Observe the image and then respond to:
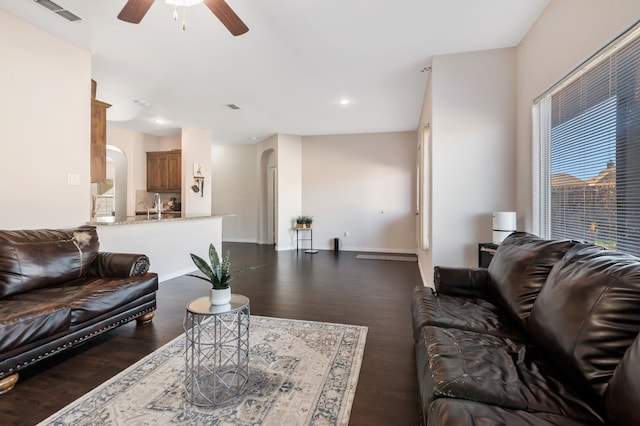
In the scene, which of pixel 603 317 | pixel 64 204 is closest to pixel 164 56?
pixel 64 204

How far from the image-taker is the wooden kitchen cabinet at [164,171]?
6844 millimetres

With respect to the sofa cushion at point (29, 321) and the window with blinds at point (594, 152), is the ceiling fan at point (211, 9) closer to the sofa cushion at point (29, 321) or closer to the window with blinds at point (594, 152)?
the sofa cushion at point (29, 321)

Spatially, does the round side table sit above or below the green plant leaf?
below

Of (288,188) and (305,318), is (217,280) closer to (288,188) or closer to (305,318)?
(305,318)

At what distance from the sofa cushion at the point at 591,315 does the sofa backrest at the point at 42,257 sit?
3512mm

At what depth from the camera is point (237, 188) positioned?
8500mm

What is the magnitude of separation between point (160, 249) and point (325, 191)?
13.6 ft

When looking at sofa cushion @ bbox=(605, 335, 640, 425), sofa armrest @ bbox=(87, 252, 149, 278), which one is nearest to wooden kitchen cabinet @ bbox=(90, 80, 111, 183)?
sofa armrest @ bbox=(87, 252, 149, 278)

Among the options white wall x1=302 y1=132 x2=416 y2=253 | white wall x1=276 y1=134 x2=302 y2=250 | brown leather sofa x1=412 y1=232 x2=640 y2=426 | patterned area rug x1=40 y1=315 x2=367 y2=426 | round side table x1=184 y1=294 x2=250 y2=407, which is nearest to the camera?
brown leather sofa x1=412 y1=232 x2=640 y2=426

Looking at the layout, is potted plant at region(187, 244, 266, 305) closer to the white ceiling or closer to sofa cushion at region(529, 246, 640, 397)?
sofa cushion at region(529, 246, 640, 397)

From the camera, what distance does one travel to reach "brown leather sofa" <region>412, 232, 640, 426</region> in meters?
0.99

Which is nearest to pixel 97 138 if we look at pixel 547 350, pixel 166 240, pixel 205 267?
pixel 166 240

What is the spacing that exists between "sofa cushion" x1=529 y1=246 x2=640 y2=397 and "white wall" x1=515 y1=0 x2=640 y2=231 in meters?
1.46

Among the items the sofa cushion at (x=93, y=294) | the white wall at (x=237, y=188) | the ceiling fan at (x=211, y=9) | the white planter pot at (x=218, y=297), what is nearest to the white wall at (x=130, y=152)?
the white wall at (x=237, y=188)
